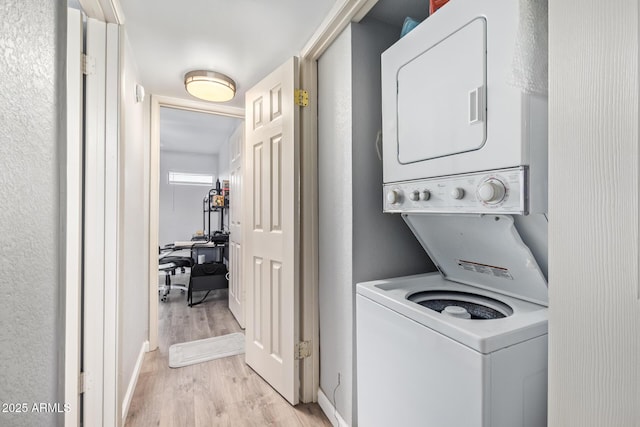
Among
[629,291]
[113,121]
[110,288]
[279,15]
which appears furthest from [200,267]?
[629,291]

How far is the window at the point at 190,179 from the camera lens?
6.54 metres

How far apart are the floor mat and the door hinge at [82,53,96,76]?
213 cm

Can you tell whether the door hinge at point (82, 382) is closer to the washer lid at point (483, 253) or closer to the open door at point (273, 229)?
the open door at point (273, 229)

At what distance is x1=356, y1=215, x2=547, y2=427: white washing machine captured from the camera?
Answer: 79cm

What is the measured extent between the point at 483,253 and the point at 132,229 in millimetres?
2130

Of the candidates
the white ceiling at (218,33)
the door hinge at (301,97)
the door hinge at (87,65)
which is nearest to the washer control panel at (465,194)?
the door hinge at (301,97)

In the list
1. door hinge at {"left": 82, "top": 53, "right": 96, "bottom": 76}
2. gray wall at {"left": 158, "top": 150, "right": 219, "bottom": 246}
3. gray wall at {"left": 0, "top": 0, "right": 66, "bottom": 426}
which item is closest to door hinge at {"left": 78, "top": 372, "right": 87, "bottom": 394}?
gray wall at {"left": 0, "top": 0, "right": 66, "bottom": 426}

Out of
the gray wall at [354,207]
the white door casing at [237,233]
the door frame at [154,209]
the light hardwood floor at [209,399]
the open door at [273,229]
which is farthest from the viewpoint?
the white door casing at [237,233]

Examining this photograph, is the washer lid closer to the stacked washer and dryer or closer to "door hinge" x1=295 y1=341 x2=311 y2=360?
the stacked washer and dryer

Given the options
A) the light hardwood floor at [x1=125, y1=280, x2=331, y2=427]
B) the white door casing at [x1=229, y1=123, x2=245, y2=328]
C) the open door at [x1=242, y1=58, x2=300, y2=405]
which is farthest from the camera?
the white door casing at [x1=229, y1=123, x2=245, y2=328]

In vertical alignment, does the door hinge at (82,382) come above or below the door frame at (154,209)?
below

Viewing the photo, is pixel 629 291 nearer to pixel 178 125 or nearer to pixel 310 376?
pixel 310 376

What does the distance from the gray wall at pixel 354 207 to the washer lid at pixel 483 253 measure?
0.27 metres

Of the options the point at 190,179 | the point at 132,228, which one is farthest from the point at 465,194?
the point at 190,179
